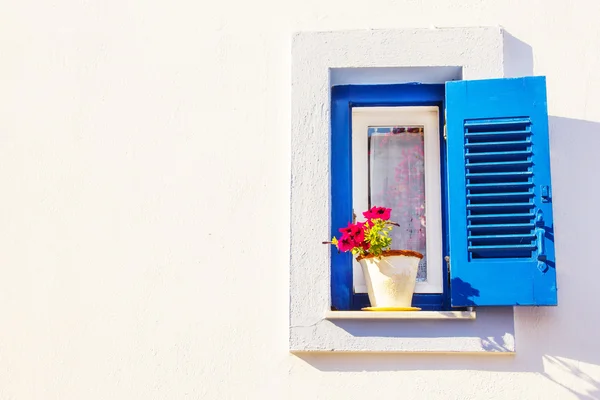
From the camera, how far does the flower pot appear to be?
4.09 m

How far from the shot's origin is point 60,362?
13.9 feet

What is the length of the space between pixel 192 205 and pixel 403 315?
3.45 ft

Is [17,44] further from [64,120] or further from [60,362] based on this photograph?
[60,362]

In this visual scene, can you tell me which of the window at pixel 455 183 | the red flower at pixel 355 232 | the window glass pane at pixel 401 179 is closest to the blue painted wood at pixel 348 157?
the window at pixel 455 183

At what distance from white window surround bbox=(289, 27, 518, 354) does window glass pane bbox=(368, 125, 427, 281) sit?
0.92 ft

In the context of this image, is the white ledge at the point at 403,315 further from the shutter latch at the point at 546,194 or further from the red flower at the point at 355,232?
the shutter latch at the point at 546,194

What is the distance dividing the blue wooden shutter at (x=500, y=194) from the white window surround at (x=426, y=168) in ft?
1.01

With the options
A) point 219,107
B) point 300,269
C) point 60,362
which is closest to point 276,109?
point 219,107

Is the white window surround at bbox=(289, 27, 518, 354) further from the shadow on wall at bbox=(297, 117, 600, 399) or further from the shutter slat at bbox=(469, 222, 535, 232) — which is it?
the shutter slat at bbox=(469, 222, 535, 232)

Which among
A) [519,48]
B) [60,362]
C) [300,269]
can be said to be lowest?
[60,362]

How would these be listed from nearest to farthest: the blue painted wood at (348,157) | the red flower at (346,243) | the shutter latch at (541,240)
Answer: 1. the shutter latch at (541,240)
2. the red flower at (346,243)
3. the blue painted wood at (348,157)

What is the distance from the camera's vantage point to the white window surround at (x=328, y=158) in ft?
13.1

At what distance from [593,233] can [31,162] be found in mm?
2522

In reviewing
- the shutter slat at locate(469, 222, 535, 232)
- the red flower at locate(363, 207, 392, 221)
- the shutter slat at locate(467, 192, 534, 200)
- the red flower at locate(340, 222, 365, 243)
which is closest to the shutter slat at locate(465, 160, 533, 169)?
the shutter slat at locate(467, 192, 534, 200)
